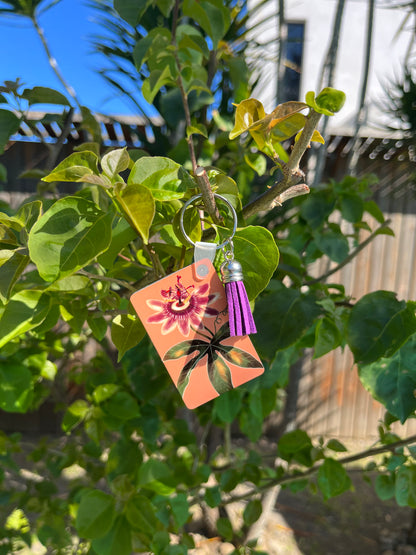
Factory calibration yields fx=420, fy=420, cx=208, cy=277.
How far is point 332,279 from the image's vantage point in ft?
7.93

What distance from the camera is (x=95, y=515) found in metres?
0.64

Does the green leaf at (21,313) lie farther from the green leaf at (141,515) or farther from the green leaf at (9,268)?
the green leaf at (141,515)

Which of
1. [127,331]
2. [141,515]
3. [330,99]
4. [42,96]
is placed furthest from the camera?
[141,515]

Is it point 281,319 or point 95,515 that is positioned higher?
point 281,319

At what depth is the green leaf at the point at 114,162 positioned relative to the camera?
0.33 metres

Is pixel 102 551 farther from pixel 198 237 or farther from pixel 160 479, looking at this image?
pixel 198 237

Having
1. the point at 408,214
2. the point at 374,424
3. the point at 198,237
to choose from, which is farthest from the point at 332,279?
the point at 198,237

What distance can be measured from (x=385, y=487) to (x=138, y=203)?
31.2 inches

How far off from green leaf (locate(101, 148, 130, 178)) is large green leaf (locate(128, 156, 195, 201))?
0.04 ft

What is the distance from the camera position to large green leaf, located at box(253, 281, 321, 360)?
1.68 ft

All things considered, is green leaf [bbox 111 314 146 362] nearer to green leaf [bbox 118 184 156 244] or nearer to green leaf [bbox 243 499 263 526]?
green leaf [bbox 118 184 156 244]

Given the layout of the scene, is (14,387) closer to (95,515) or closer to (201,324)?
(95,515)

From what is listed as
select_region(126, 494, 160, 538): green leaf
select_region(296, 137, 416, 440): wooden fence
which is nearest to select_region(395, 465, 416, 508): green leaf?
select_region(126, 494, 160, 538): green leaf

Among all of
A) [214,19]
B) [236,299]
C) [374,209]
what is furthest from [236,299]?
[374,209]
